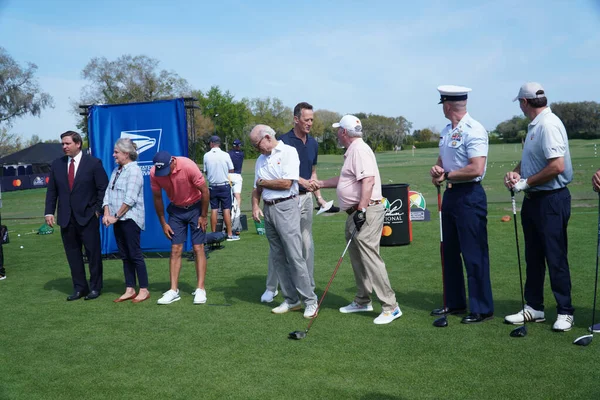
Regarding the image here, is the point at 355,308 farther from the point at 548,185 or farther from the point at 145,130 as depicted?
the point at 145,130

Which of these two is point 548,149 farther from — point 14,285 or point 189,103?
point 14,285

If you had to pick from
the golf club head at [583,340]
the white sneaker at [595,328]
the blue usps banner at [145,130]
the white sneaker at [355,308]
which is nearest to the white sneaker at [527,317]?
the white sneaker at [595,328]

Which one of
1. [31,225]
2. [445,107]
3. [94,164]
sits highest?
[445,107]

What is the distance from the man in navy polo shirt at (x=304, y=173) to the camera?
6.72 meters

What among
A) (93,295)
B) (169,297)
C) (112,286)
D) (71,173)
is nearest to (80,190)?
(71,173)

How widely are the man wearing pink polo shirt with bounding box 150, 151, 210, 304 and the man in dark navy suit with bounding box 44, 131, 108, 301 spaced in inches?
39.5

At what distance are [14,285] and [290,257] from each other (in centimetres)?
458

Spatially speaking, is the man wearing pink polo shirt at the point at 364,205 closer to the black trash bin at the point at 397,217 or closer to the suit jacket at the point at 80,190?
the suit jacket at the point at 80,190

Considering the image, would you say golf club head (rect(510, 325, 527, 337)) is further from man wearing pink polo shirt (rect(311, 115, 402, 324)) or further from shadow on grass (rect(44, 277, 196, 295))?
shadow on grass (rect(44, 277, 196, 295))

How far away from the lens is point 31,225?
1606 cm

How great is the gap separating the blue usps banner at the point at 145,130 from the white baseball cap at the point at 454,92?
5.30 meters

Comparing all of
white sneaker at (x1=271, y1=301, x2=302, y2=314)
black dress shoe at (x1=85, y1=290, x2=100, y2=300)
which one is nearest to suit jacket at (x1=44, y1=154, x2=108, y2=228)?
black dress shoe at (x1=85, y1=290, x2=100, y2=300)

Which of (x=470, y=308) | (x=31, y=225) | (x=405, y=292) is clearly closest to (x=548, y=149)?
(x=470, y=308)

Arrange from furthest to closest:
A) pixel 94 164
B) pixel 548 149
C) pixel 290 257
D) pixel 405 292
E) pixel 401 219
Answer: pixel 401 219 → pixel 94 164 → pixel 405 292 → pixel 290 257 → pixel 548 149
